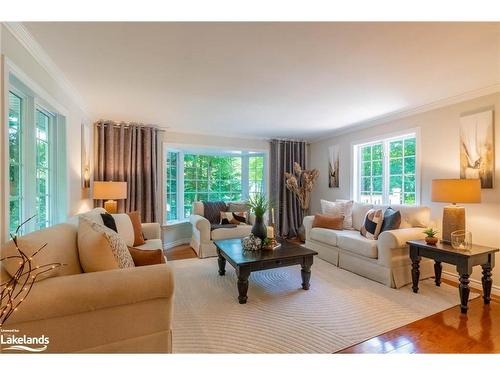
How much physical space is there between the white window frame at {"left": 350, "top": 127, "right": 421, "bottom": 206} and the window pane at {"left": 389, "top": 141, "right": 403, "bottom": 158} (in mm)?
56

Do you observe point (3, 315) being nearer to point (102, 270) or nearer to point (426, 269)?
point (102, 270)

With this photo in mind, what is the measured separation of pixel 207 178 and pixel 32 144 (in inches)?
135

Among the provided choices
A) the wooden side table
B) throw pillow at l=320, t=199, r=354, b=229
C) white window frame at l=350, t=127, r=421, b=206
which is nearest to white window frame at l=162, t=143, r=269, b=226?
throw pillow at l=320, t=199, r=354, b=229

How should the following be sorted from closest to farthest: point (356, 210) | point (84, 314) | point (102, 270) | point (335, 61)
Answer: point (84, 314), point (102, 270), point (335, 61), point (356, 210)

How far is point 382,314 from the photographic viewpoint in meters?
2.15

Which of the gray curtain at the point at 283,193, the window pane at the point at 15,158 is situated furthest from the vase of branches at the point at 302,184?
the window pane at the point at 15,158

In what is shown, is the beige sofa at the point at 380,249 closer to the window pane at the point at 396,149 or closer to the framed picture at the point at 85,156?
the window pane at the point at 396,149

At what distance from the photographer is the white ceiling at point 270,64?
1651 millimetres

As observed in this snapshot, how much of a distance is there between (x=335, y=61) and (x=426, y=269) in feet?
8.70

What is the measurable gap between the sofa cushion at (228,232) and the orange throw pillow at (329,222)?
1156 millimetres

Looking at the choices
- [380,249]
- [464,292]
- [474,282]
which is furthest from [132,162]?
[474,282]

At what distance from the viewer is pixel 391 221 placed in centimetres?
297

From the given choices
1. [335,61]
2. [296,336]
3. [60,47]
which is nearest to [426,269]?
[296,336]

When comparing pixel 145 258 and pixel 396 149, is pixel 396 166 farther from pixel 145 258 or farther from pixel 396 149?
pixel 145 258
